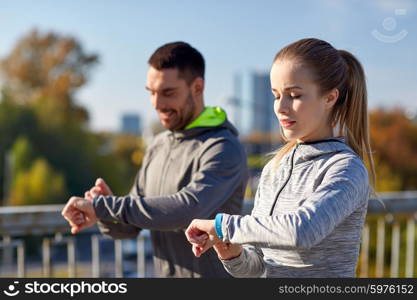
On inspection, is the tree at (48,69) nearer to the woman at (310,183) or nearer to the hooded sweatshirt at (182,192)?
the hooded sweatshirt at (182,192)

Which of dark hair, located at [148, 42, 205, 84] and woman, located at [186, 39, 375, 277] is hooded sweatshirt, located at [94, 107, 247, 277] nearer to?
dark hair, located at [148, 42, 205, 84]

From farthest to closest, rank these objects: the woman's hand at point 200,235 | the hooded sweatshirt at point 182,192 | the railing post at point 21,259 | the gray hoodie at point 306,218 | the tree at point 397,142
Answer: the tree at point 397,142 < the railing post at point 21,259 < the hooded sweatshirt at point 182,192 < the woman's hand at point 200,235 < the gray hoodie at point 306,218

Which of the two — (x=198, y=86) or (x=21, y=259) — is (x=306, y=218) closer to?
(x=198, y=86)

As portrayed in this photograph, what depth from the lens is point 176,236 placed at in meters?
2.11

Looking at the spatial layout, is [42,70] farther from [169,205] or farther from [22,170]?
[169,205]

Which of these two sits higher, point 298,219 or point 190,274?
point 298,219

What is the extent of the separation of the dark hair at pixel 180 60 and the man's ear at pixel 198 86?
0.05 feet

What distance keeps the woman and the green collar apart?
0.66 m

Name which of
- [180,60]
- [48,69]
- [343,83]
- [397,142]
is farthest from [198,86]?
A: [48,69]

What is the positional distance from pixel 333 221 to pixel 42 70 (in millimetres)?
27252

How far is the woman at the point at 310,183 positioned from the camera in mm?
1262

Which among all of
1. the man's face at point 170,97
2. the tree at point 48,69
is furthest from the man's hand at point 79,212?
the tree at point 48,69

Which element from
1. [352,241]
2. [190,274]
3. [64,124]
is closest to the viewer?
[352,241]

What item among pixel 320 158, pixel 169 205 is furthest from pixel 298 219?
pixel 169 205
